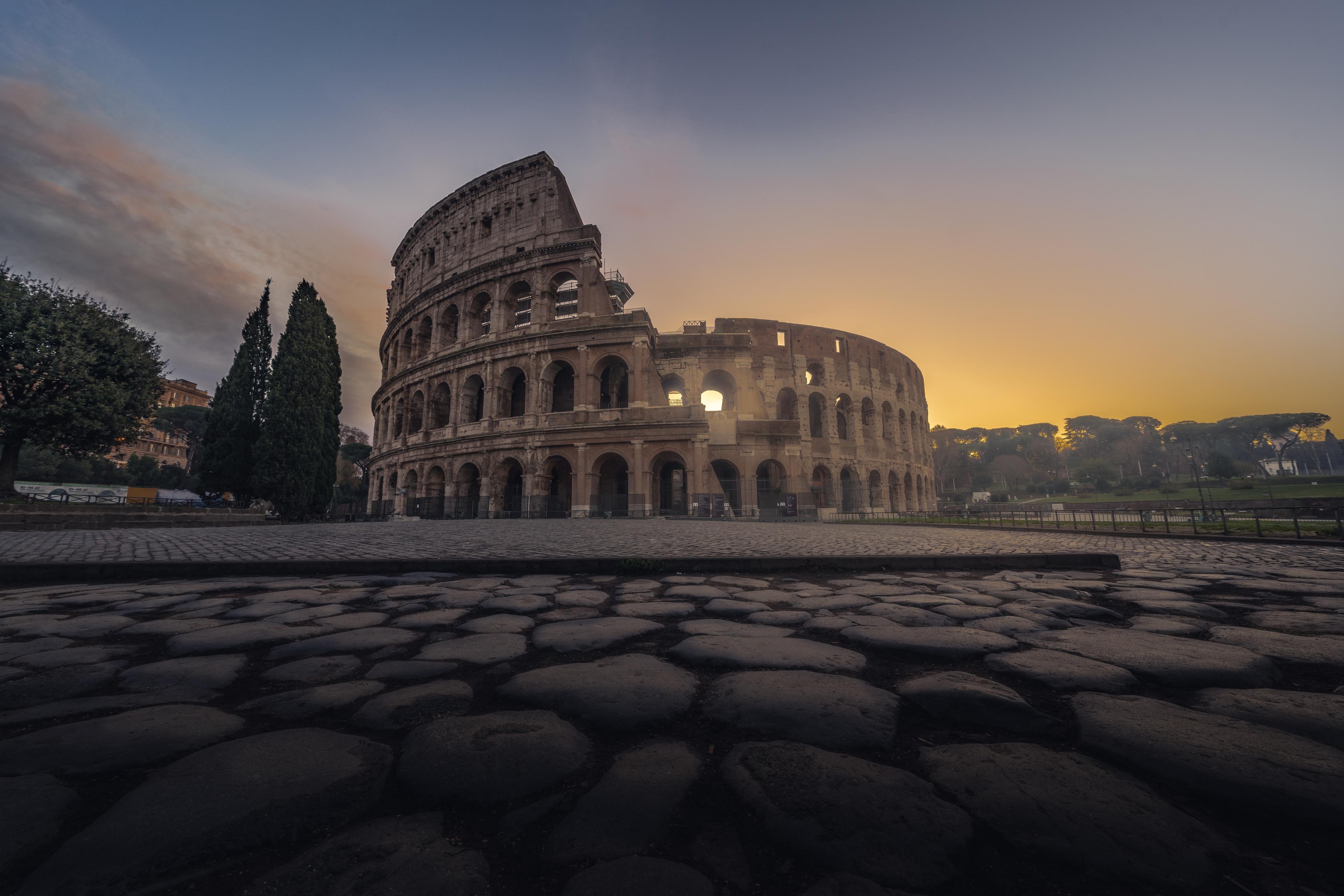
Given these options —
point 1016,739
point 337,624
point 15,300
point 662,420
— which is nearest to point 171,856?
point 1016,739

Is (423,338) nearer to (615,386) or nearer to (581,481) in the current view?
(615,386)

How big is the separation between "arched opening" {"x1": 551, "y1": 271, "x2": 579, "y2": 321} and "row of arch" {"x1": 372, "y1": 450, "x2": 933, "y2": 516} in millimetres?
7023

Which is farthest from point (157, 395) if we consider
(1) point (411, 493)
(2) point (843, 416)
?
(2) point (843, 416)

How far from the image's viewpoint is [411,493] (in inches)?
1000

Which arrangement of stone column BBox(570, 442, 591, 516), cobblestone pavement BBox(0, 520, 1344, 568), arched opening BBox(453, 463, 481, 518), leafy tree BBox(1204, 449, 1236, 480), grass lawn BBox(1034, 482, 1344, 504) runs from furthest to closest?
leafy tree BBox(1204, 449, 1236, 480) < grass lawn BBox(1034, 482, 1344, 504) < arched opening BBox(453, 463, 481, 518) < stone column BBox(570, 442, 591, 516) < cobblestone pavement BBox(0, 520, 1344, 568)

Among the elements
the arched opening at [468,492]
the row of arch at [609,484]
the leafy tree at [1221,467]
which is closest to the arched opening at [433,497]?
the row of arch at [609,484]

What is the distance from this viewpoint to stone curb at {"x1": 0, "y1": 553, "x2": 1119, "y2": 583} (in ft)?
13.4

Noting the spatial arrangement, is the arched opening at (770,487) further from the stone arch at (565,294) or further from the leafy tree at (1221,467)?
the leafy tree at (1221,467)

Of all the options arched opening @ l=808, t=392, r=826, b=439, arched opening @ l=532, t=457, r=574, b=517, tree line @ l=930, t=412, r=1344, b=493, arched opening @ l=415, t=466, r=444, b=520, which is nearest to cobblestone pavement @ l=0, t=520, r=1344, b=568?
arched opening @ l=532, t=457, r=574, b=517

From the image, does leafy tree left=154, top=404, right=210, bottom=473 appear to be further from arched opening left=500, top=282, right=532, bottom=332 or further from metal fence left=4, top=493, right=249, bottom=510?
arched opening left=500, top=282, right=532, bottom=332

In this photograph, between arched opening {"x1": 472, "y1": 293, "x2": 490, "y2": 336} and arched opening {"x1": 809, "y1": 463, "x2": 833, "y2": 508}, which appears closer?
arched opening {"x1": 472, "y1": 293, "x2": 490, "y2": 336}

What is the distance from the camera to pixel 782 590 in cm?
345

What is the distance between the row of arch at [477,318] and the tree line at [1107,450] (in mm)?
49635

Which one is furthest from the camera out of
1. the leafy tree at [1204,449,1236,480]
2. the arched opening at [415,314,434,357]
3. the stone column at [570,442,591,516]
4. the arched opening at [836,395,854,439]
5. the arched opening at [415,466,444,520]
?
the leafy tree at [1204,449,1236,480]
